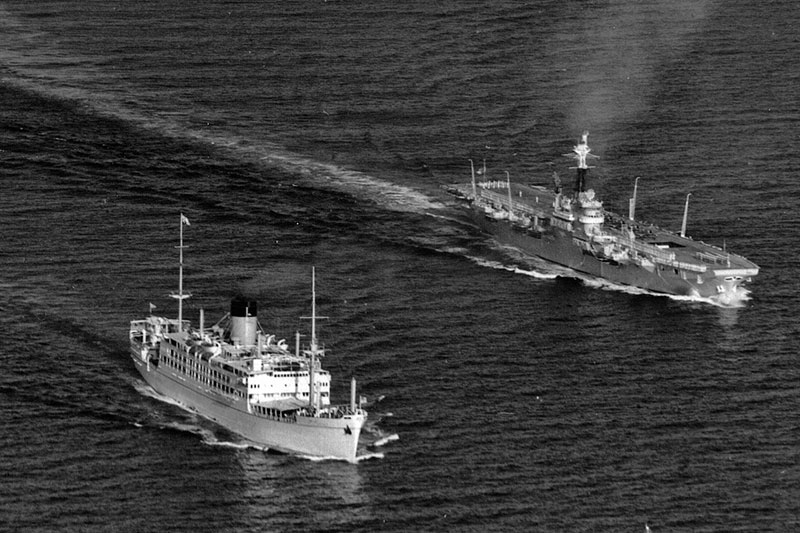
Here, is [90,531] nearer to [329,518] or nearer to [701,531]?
[329,518]

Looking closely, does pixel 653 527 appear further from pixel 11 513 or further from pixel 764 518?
pixel 11 513

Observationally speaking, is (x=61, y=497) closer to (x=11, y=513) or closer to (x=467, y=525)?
(x=11, y=513)

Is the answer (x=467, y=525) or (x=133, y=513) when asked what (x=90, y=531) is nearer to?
(x=133, y=513)

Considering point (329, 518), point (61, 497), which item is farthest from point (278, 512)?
point (61, 497)

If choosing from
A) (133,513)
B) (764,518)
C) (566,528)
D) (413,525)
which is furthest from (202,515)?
(764,518)

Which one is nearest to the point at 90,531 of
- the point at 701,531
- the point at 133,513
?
the point at 133,513

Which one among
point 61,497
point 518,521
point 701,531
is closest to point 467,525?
point 518,521
